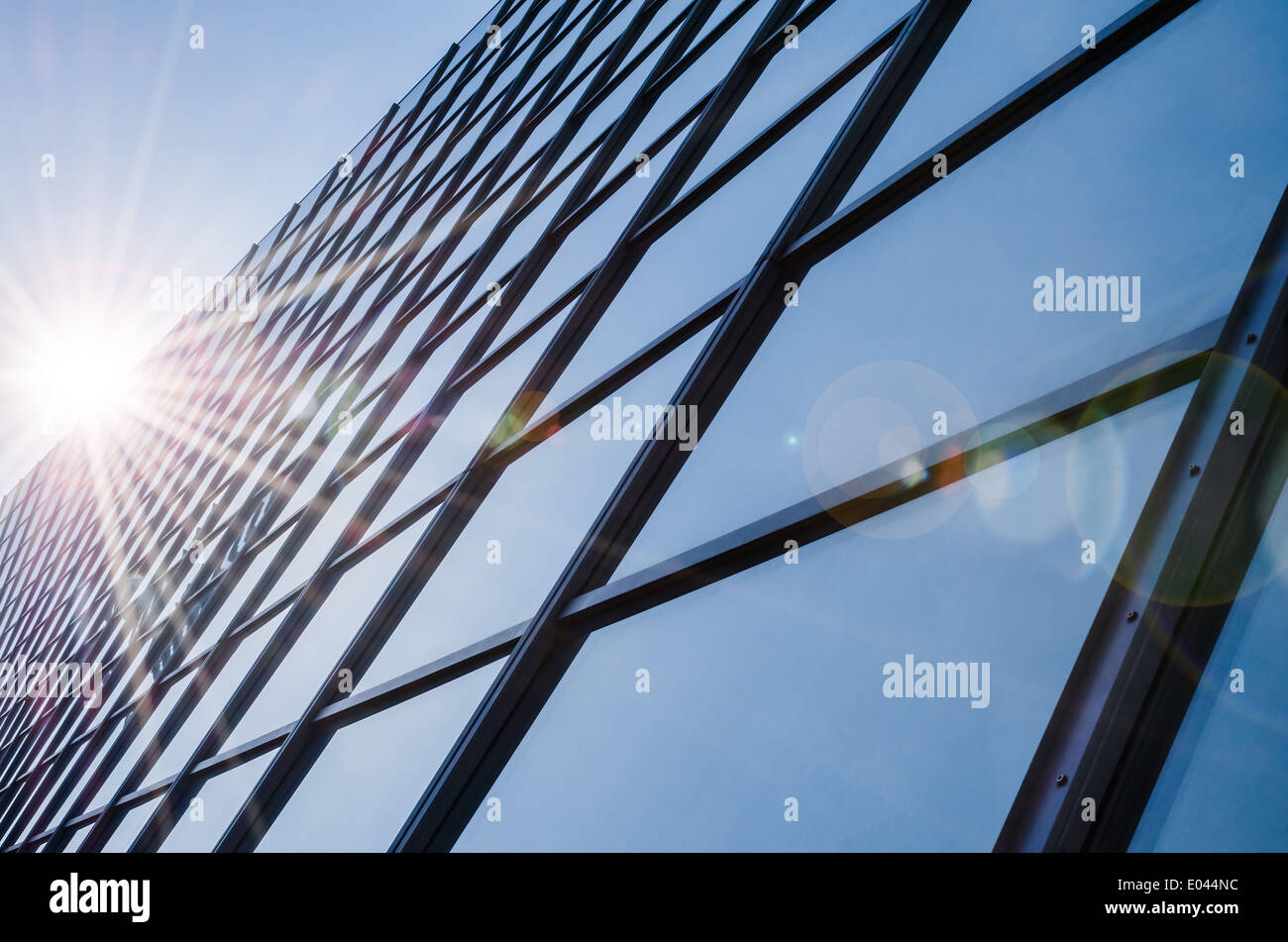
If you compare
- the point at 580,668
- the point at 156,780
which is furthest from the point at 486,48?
the point at 580,668

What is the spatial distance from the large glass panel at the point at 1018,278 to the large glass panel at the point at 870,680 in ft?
1.33

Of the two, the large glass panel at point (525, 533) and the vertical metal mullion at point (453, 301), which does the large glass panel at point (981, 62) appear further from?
the vertical metal mullion at point (453, 301)

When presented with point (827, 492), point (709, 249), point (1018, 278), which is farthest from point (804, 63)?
point (827, 492)

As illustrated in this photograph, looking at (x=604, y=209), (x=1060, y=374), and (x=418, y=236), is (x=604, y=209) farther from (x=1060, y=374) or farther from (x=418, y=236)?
(x=418, y=236)

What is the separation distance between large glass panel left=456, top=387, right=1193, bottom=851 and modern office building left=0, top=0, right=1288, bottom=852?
0.05ft

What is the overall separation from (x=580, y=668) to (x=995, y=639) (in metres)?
2.59

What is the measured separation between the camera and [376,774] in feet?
21.6

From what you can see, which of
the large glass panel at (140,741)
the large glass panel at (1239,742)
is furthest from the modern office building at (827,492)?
the large glass panel at (140,741)

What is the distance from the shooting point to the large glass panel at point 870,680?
310 cm

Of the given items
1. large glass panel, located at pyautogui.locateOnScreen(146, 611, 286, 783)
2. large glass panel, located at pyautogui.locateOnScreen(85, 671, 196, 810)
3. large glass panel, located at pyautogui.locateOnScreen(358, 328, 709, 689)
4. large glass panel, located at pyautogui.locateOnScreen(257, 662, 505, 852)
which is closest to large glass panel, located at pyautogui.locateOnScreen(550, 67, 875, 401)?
large glass panel, located at pyautogui.locateOnScreen(358, 328, 709, 689)

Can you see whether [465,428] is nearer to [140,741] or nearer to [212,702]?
[212,702]

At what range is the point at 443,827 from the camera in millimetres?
5395

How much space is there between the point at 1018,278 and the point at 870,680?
1.70 metres

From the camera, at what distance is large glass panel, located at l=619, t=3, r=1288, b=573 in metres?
3.47
